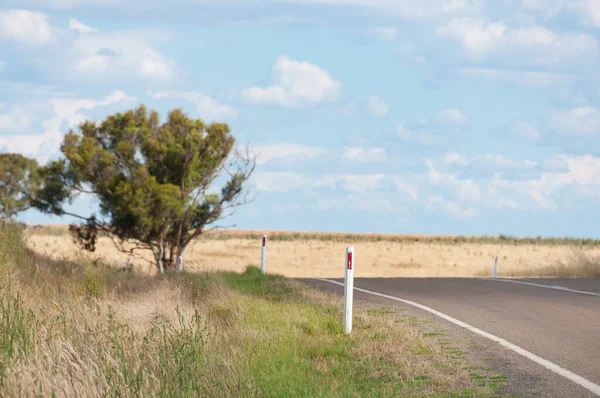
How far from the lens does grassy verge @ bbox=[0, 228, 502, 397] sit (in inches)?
299

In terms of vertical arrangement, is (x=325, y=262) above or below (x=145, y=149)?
below

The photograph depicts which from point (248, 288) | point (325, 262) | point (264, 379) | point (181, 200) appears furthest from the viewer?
point (325, 262)

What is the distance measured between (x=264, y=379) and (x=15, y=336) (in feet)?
11.5

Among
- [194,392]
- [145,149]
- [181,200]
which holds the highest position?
[145,149]

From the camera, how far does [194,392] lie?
7.37m

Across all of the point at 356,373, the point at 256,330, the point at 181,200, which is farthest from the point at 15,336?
the point at 181,200

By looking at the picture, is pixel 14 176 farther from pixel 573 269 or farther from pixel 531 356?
pixel 531 356

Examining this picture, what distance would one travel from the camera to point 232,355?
9305 mm

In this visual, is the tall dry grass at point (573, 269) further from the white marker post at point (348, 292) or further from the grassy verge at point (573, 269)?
the white marker post at point (348, 292)

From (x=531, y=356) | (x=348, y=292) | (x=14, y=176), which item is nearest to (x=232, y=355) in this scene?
(x=348, y=292)

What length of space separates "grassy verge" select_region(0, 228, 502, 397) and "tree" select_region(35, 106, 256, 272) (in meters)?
15.4

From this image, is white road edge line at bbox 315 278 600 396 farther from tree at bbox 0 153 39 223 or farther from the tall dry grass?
tree at bbox 0 153 39 223

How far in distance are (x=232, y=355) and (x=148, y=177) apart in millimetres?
20811

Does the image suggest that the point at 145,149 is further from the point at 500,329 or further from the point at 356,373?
the point at 356,373
